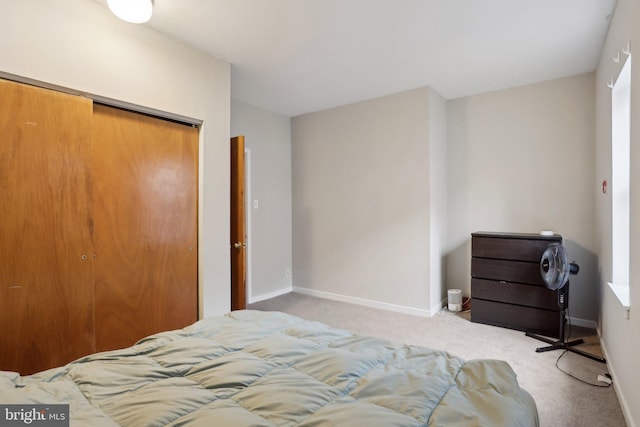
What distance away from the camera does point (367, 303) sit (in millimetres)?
4297

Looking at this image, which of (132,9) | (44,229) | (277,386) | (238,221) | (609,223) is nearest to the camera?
(277,386)

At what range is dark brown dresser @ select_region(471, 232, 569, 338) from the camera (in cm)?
325

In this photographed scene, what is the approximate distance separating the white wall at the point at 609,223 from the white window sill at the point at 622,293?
52 mm

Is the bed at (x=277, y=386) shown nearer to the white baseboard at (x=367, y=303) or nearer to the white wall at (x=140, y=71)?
the white wall at (x=140, y=71)

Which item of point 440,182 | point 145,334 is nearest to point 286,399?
point 145,334

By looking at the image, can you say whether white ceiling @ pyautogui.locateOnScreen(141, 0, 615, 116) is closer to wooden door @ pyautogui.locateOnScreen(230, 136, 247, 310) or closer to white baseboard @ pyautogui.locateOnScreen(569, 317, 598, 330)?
wooden door @ pyautogui.locateOnScreen(230, 136, 247, 310)

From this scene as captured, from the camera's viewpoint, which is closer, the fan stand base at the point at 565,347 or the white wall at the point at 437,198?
the fan stand base at the point at 565,347

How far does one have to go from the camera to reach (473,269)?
3650 millimetres

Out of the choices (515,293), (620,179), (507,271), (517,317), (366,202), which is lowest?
(517,317)

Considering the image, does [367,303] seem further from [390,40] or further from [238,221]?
[390,40]

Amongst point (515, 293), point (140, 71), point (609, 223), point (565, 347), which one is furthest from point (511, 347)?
point (140, 71)

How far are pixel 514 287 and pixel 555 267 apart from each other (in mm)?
548

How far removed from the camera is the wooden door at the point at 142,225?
2.38 meters

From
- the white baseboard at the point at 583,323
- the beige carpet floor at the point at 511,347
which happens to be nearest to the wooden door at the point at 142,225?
the beige carpet floor at the point at 511,347
